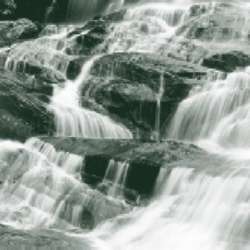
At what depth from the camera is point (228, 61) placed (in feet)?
76.4

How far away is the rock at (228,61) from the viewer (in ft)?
76.0

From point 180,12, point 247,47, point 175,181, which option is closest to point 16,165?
point 175,181

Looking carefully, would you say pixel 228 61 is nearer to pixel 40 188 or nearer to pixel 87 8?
pixel 40 188

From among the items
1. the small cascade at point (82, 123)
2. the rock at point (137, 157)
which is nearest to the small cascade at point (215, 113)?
the small cascade at point (82, 123)

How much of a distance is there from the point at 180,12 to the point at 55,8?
30.8 feet

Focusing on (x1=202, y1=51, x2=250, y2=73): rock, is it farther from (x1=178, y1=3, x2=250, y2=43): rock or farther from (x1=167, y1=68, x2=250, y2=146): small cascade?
(x1=178, y1=3, x2=250, y2=43): rock

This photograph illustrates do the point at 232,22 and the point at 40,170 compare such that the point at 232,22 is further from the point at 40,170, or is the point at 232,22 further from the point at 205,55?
the point at 40,170

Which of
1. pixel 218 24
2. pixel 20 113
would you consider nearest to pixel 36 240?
pixel 20 113

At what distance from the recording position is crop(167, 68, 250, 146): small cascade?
20000mm

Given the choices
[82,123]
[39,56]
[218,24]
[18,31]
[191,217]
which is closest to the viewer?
[191,217]

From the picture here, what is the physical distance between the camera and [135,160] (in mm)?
17188

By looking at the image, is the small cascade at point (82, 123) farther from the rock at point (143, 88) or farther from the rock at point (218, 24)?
the rock at point (218, 24)

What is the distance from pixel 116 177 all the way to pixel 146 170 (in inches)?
32.7

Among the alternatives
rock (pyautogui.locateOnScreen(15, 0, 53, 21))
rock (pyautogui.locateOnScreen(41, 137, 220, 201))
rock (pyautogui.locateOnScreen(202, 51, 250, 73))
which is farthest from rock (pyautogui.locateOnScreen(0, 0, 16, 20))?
rock (pyautogui.locateOnScreen(41, 137, 220, 201))
